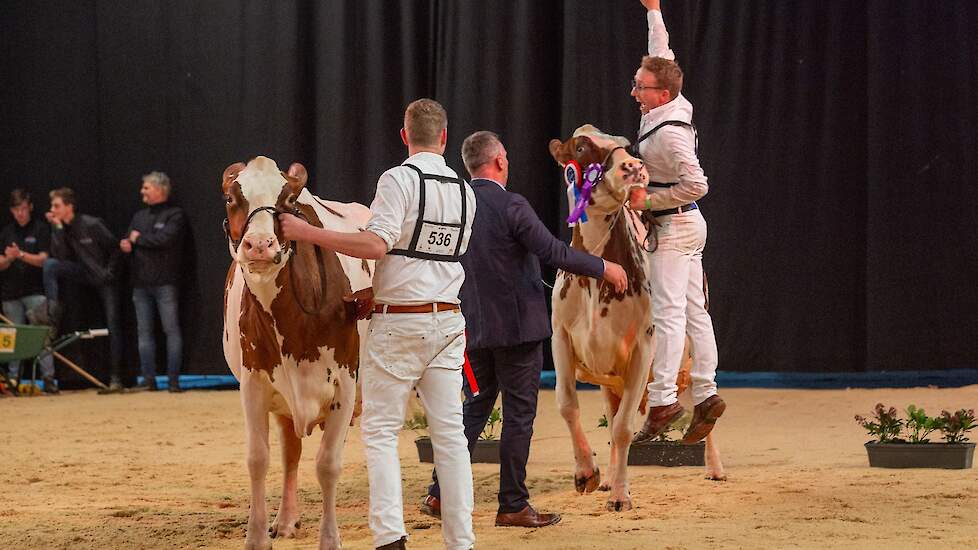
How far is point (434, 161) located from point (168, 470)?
3.61 metres

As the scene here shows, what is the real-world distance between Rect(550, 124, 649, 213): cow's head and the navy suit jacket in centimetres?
53

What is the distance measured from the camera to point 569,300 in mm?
5961

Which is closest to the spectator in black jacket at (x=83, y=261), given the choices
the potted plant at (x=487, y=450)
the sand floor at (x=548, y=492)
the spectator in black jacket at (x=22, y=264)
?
the spectator in black jacket at (x=22, y=264)

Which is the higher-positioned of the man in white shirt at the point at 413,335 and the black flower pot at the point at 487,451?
the man in white shirt at the point at 413,335

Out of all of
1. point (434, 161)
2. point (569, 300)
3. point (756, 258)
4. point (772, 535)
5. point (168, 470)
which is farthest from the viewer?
point (756, 258)

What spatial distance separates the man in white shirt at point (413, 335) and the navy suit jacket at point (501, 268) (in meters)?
0.89

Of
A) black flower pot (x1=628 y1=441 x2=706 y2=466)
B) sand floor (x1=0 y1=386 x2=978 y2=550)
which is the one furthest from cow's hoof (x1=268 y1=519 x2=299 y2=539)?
black flower pot (x1=628 y1=441 x2=706 y2=466)

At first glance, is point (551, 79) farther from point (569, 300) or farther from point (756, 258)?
point (569, 300)

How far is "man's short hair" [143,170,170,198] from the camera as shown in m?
11.8

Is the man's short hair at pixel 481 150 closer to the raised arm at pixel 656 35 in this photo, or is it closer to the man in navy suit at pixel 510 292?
the man in navy suit at pixel 510 292

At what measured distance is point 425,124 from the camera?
434 centimetres

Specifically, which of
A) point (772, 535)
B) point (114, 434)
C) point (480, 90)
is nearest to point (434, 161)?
point (772, 535)

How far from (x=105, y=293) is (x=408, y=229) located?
28.1 feet

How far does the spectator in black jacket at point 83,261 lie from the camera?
11828mm
